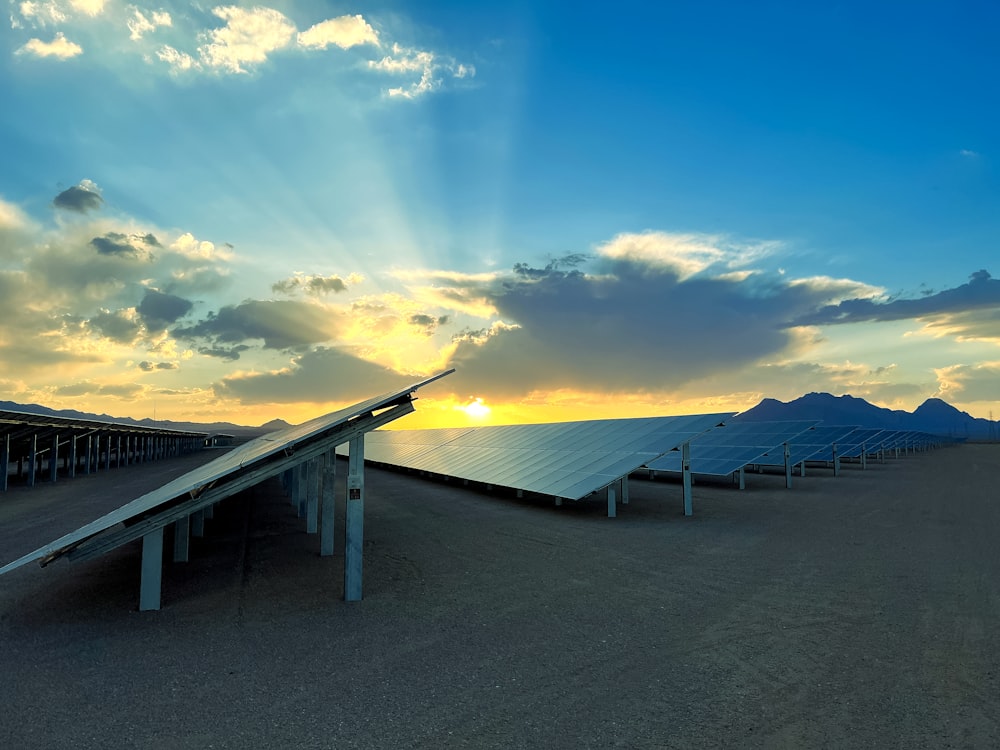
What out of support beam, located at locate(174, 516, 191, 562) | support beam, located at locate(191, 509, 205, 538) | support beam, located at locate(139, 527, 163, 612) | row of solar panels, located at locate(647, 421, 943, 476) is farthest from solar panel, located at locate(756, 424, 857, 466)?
support beam, located at locate(139, 527, 163, 612)

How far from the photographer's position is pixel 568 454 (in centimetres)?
2519

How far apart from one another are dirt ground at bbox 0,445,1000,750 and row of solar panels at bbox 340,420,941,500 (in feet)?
14.8

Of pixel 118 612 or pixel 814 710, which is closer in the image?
pixel 814 710

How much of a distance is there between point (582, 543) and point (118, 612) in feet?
33.0

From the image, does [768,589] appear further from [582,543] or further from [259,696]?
[259,696]

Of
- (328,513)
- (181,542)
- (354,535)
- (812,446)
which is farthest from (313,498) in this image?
(812,446)

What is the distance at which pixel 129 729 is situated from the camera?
18.6 feet

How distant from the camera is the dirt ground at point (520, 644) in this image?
573 centimetres

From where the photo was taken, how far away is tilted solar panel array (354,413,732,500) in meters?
20.0

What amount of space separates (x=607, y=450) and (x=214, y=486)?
54.3ft

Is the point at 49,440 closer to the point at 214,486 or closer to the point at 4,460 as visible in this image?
the point at 4,460

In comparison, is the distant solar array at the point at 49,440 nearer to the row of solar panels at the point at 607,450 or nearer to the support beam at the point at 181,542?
the row of solar panels at the point at 607,450

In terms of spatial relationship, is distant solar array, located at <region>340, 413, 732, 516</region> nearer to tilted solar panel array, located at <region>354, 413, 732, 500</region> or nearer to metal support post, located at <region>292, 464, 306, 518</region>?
tilted solar panel array, located at <region>354, 413, 732, 500</region>

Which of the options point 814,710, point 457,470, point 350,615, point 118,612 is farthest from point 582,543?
point 457,470
